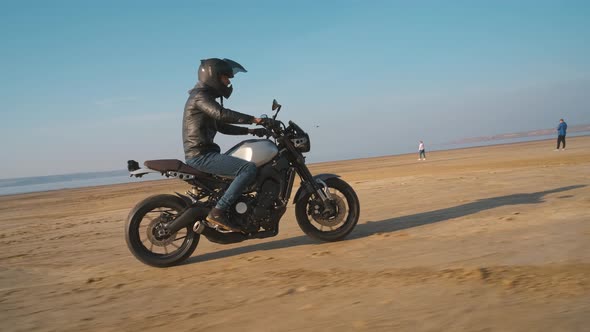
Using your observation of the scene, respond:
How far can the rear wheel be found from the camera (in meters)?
4.35

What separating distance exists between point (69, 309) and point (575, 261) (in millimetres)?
4163

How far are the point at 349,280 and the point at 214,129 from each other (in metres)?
2.58

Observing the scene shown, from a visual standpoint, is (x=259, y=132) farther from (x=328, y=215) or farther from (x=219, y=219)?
(x=328, y=215)

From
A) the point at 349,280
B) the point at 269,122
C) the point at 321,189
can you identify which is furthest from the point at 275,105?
the point at 349,280

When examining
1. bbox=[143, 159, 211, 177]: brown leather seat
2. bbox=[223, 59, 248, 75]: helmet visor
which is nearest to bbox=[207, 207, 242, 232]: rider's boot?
bbox=[143, 159, 211, 177]: brown leather seat

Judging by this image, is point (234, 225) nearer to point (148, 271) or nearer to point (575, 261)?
point (148, 271)

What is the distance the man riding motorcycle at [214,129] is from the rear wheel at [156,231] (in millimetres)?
443

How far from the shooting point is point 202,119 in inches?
183

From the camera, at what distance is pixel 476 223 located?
5.18 meters

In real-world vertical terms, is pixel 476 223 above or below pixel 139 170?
below

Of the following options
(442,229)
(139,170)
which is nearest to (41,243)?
(139,170)

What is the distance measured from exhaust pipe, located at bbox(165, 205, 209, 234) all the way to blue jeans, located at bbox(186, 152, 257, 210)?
0.29 metres

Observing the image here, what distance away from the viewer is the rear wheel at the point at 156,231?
435 cm

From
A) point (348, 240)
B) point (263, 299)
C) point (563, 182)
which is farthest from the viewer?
point (563, 182)
